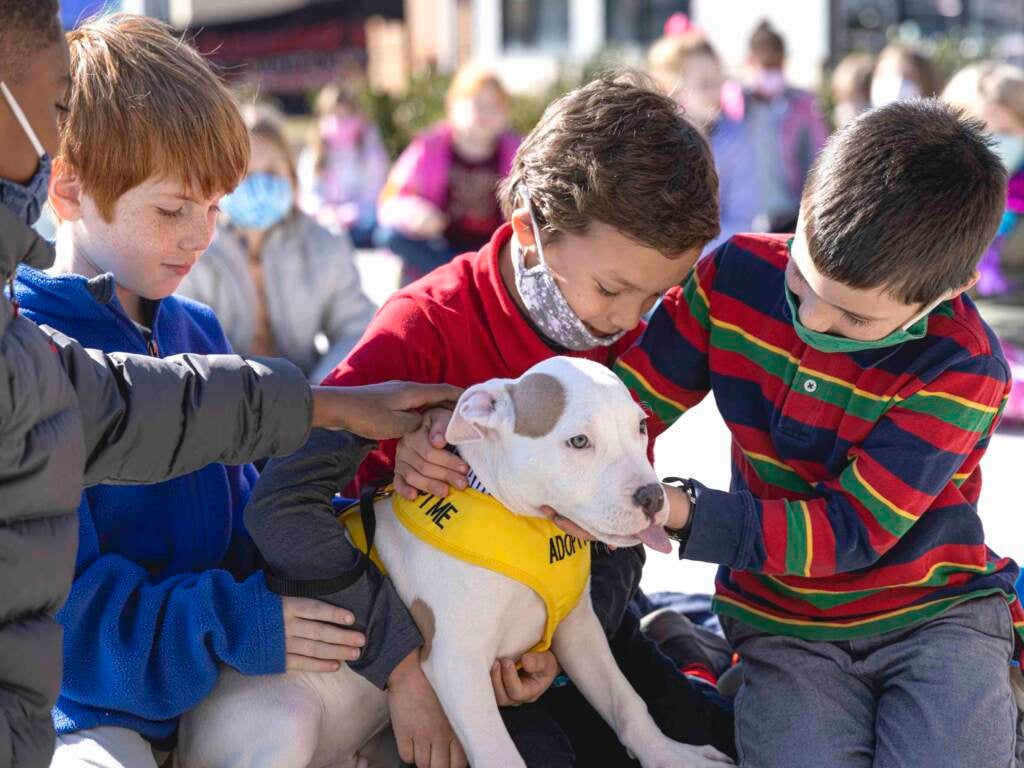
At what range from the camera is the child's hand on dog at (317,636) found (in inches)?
107

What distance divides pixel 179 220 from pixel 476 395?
0.88 m

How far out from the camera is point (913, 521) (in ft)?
9.23

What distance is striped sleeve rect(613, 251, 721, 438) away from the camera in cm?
312

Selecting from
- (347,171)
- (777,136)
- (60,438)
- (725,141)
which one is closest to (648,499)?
(60,438)

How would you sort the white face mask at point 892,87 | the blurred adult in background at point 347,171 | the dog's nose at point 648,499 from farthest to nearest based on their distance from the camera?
1. the blurred adult in background at point 347,171
2. the white face mask at point 892,87
3. the dog's nose at point 648,499

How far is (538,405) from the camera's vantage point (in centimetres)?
262

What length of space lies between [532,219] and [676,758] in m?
1.32

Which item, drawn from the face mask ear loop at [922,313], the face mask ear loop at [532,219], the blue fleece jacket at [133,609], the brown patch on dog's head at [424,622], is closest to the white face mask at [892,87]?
the face mask ear loop at [532,219]

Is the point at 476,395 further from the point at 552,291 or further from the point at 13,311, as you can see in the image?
the point at 13,311

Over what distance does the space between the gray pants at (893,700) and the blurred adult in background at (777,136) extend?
6498 mm

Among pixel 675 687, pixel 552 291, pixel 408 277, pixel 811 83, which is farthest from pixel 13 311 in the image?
pixel 811 83

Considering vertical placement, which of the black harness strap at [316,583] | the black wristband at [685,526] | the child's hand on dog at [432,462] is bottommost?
the black harness strap at [316,583]

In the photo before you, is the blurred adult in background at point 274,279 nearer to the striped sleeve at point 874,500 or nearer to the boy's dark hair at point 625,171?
the boy's dark hair at point 625,171

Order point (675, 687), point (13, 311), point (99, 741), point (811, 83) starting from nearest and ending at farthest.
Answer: point (13, 311) → point (99, 741) → point (675, 687) → point (811, 83)
